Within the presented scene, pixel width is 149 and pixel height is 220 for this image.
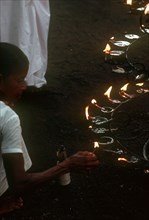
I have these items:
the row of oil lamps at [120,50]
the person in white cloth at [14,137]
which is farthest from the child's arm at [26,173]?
the row of oil lamps at [120,50]

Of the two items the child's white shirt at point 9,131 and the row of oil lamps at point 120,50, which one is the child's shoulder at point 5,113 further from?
the row of oil lamps at point 120,50

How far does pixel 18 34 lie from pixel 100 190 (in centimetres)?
239

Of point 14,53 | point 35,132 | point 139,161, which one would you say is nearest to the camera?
point 14,53

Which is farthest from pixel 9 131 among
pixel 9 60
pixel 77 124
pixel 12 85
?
pixel 77 124

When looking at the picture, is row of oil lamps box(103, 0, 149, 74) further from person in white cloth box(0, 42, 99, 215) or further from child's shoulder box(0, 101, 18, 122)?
child's shoulder box(0, 101, 18, 122)

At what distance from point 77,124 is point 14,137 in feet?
10.2

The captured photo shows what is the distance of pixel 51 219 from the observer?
14.5 feet

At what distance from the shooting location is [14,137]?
2.88 m

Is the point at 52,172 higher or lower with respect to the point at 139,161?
higher

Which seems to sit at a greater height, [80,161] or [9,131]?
[9,131]

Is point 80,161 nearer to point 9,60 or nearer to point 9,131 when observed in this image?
point 9,131

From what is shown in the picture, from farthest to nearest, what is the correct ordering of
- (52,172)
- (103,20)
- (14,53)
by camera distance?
1. (103,20)
2. (52,172)
3. (14,53)

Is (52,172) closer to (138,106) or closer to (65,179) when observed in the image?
(65,179)

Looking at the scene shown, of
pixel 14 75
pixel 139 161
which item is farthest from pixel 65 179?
pixel 14 75
